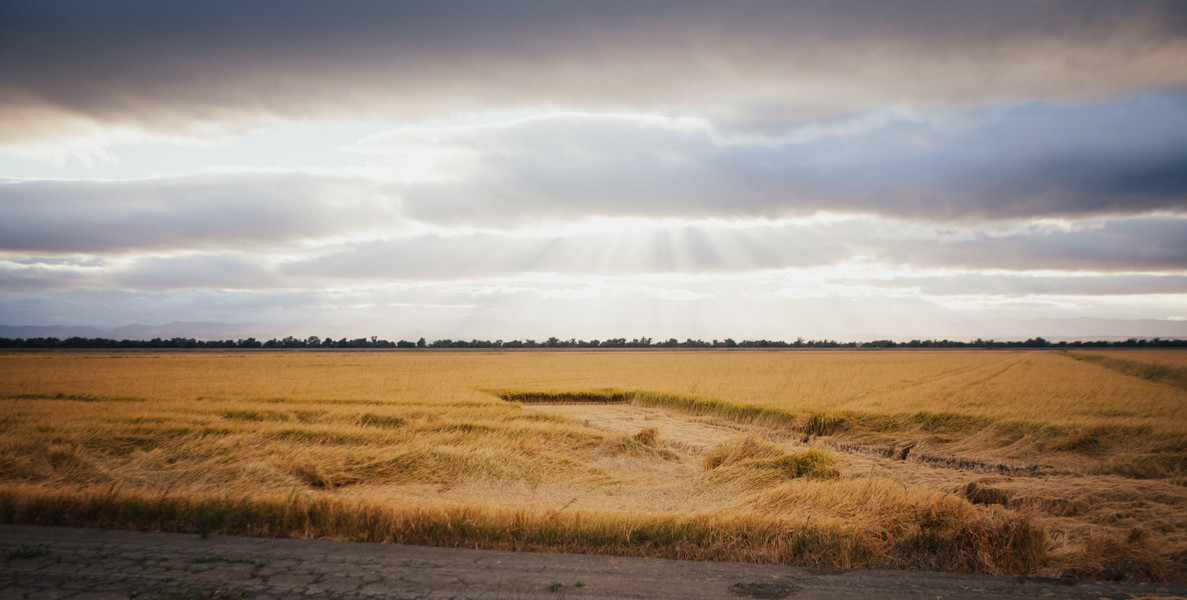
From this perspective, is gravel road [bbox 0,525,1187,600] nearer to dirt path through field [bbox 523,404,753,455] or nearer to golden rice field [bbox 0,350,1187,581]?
golden rice field [bbox 0,350,1187,581]

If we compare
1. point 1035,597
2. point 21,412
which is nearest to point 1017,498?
point 1035,597

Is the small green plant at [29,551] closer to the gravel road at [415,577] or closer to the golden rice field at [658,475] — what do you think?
the gravel road at [415,577]

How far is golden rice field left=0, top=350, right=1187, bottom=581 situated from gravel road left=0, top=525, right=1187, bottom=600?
0.54m

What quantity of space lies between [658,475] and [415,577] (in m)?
8.49

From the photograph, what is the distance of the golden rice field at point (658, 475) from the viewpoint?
7.34 meters

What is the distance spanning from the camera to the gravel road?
553 centimetres

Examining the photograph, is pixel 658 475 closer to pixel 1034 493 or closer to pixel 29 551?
pixel 1034 493

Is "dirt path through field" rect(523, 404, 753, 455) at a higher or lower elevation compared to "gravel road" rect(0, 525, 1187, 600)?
lower

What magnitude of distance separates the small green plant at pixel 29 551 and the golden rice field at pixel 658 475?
1.33 meters

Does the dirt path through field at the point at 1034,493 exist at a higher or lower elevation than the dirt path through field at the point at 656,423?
higher

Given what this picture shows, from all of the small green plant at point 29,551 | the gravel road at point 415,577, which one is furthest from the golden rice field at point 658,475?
the small green plant at point 29,551

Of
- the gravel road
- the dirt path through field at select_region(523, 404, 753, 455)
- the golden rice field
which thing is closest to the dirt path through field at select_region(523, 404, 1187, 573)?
the golden rice field

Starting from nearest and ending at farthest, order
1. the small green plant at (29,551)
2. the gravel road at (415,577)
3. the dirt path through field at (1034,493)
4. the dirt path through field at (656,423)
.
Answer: the gravel road at (415,577), the small green plant at (29,551), the dirt path through field at (1034,493), the dirt path through field at (656,423)

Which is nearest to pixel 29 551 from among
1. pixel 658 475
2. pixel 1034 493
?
pixel 658 475
